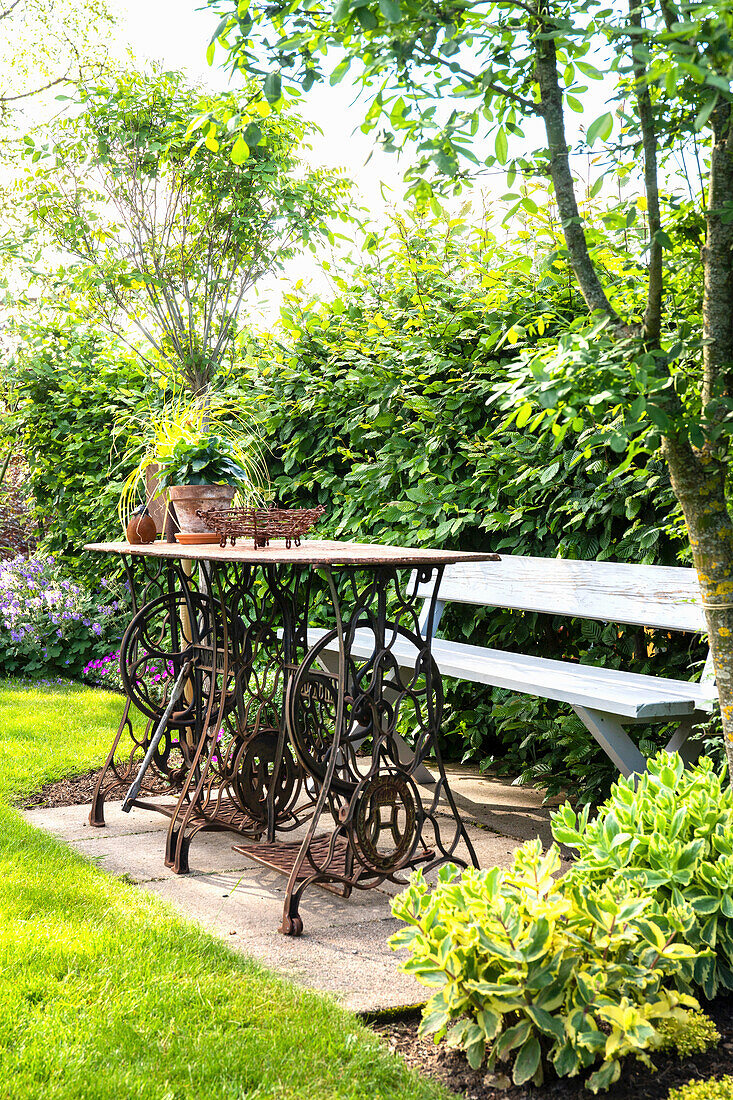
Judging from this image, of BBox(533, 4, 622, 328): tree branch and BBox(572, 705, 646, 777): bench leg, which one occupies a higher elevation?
Result: BBox(533, 4, 622, 328): tree branch

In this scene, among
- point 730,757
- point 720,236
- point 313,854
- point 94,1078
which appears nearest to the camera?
point 94,1078

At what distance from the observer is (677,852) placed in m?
1.96

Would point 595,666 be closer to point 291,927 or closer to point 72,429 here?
point 291,927

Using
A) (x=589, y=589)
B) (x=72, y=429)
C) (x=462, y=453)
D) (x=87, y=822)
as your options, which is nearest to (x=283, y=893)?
(x=87, y=822)

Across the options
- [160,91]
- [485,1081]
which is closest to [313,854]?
[485,1081]

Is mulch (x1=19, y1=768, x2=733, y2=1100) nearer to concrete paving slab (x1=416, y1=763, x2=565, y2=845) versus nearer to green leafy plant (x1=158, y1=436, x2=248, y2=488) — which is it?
concrete paving slab (x1=416, y1=763, x2=565, y2=845)

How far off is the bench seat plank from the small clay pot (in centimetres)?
110

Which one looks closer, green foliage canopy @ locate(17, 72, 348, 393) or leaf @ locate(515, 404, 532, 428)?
leaf @ locate(515, 404, 532, 428)

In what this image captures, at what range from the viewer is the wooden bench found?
2775 millimetres

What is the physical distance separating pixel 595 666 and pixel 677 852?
174 cm

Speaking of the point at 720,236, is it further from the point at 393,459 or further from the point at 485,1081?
the point at 393,459

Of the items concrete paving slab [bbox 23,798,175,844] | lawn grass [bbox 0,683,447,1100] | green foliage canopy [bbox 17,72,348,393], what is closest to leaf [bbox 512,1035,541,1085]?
lawn grass [bbox 0,683,447,1100]

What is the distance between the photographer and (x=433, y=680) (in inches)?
113

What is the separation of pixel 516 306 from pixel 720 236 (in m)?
1.82
